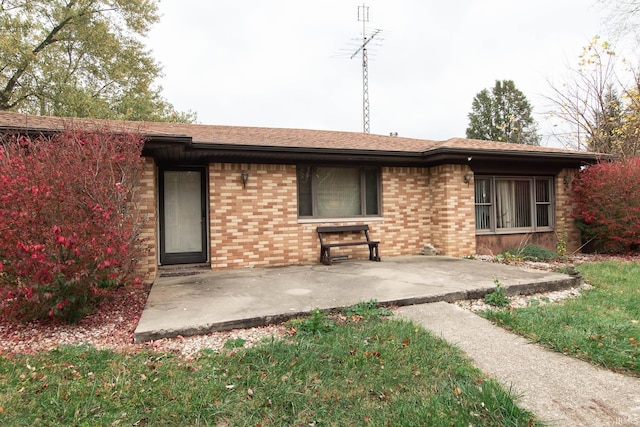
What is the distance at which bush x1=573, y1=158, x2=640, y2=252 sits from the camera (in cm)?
867

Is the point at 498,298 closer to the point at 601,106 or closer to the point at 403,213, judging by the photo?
the point at 403,213

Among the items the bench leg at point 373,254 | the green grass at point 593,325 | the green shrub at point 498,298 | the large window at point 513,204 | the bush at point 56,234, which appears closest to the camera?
the green grass at point 593,325

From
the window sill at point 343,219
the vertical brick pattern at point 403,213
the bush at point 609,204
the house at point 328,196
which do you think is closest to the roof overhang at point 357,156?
the house at point 328,196

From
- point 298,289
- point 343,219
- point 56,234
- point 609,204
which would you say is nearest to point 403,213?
point 343,219

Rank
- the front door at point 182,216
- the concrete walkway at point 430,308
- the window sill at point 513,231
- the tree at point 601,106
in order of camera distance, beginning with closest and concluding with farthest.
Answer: the concrete walkway at point 430,308
the front door at point 182,216
the window sill at point 513,231
the tree at point 601,106

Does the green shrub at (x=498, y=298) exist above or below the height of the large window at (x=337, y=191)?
below

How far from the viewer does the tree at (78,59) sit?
50.0ft

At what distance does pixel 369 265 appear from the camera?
748cm

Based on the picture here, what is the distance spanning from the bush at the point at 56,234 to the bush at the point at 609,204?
35.1 feet

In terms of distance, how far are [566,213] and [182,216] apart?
10.1 m

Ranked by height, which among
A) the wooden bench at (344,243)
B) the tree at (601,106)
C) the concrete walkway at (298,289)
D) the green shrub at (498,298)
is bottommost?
the green shrub at (498,298)

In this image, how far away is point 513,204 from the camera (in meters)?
9.73

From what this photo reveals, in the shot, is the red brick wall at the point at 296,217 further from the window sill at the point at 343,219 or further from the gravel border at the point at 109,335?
the gravel border at the point at 109,335

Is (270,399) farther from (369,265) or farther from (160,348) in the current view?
(369,265)
